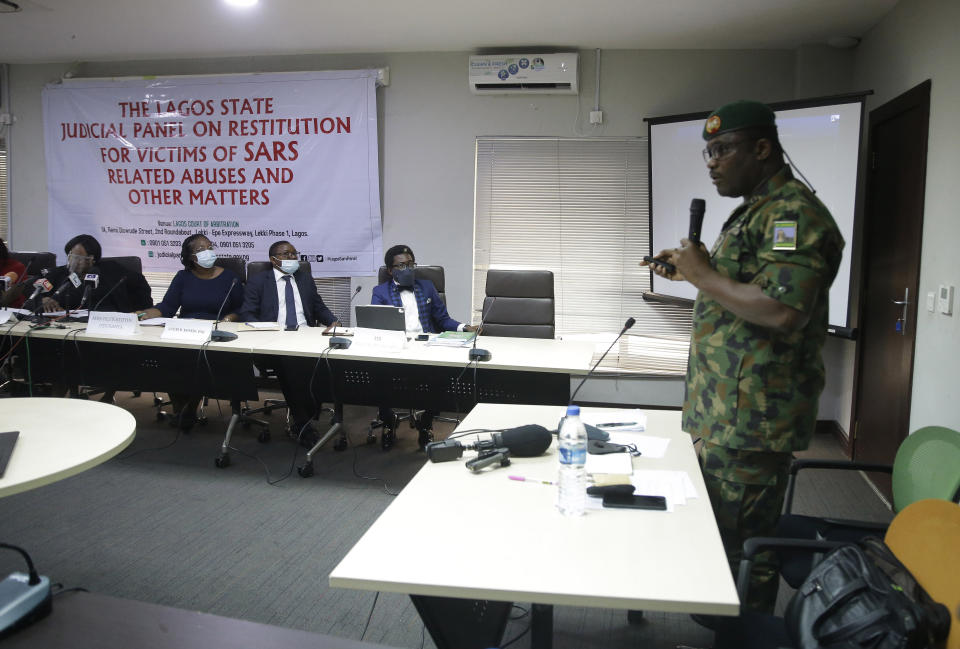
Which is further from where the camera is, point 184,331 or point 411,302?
point 411,302

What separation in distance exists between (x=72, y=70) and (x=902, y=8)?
5.82 metres

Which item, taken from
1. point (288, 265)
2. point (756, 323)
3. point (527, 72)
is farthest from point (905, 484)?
point (527, 72)

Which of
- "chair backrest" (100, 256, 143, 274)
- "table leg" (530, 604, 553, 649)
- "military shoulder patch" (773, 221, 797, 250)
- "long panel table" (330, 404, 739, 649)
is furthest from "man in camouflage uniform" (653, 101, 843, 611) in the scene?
"chair backrest" (100, 256, 143, 274)

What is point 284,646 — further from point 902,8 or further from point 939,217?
point 902,8

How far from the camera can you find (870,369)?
3701 millimetres

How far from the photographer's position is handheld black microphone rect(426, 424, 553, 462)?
1.74 meters

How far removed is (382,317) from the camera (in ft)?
11.1

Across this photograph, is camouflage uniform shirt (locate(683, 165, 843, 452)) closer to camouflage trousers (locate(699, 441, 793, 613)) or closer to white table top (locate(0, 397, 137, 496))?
camouflage trousers (locate(699, 441, 793, 613))

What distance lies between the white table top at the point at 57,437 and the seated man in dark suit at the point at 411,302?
2.00 m

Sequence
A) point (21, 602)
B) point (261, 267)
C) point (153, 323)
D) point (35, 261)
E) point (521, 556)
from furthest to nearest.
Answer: point (35, 261)
point (261, 267)
point (153, 323)
point (521, 556)
point (21, 602)

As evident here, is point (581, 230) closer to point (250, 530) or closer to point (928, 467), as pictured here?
point (250, 530)

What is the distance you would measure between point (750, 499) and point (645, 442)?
1.14 feet

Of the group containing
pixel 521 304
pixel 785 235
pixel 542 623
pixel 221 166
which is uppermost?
pixel 221 166

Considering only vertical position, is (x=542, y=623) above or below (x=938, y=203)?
below
